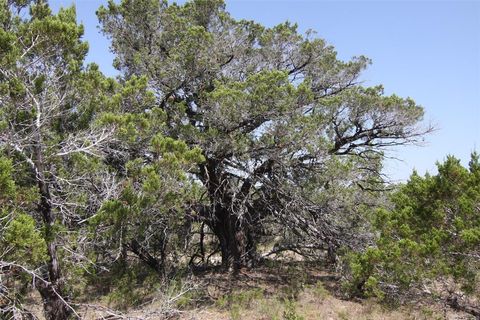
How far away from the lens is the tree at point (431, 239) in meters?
5.72

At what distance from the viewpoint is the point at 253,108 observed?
8.83 meters

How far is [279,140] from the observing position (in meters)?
9.20

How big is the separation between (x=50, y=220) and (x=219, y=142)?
12.5ft

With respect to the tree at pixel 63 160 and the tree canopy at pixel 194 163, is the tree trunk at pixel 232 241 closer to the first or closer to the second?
the tree canopy at pixel 194 163

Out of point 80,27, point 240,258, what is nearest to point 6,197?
point 80,27

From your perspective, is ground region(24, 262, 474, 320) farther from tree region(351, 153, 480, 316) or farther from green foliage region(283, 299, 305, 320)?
tree region(351, 153, 480, 316)

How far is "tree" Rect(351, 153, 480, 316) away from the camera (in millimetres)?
5723

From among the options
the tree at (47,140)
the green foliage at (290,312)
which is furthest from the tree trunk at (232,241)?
the tree at (47,140)

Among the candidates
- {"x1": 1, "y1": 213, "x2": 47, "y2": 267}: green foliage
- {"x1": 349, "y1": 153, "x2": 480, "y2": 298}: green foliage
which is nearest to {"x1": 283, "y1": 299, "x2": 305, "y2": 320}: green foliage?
{"x1": 349, "y1": 153, "x2": 480, "y2": 298}: green foliage

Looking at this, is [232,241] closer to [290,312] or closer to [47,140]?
[290,312]

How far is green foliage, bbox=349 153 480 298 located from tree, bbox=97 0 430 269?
3083 millimetres

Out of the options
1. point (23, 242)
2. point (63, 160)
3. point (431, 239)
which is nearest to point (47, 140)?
point (63, 160)

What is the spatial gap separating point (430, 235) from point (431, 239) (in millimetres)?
84

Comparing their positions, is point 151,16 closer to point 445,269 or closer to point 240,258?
point 240,258
